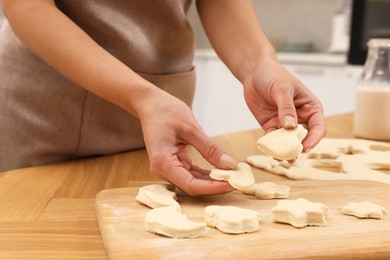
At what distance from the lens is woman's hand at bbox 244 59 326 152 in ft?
3.28

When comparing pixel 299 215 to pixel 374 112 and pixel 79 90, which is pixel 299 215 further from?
pixel 374 112

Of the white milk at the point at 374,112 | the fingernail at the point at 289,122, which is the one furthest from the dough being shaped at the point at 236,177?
the white milk at the point at 374,112

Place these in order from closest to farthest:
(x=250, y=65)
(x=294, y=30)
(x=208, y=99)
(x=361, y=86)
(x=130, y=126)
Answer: (x=250, y=65) < (x=130, y=126) < (x=361, y=86) < (x=208, y=99) < (x=294, y=30)

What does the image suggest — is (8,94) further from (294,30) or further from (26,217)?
(294,30)

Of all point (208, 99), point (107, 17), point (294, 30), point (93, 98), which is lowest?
point (208, 99)

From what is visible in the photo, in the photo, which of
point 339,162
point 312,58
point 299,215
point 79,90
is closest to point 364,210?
point 299,215

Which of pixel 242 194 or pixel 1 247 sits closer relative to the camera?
pixel 1 247

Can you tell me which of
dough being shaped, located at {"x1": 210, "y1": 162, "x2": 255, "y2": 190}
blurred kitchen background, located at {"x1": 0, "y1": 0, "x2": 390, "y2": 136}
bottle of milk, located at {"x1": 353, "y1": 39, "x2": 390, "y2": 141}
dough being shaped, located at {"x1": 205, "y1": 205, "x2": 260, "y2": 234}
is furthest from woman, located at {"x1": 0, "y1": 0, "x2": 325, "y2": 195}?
blurred kitchen background, located at {"x1": 0, "y1": 0, "x2": 390, "y2": 136}

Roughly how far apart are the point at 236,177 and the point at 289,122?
0.49ft

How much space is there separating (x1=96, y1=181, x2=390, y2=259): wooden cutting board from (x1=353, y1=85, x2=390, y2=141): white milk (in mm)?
549

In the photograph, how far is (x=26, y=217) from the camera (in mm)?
852

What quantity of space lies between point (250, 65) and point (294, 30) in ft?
8.82

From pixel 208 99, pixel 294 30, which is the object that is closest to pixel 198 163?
pixel 208 99

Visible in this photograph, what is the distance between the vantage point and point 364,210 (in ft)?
2.69
